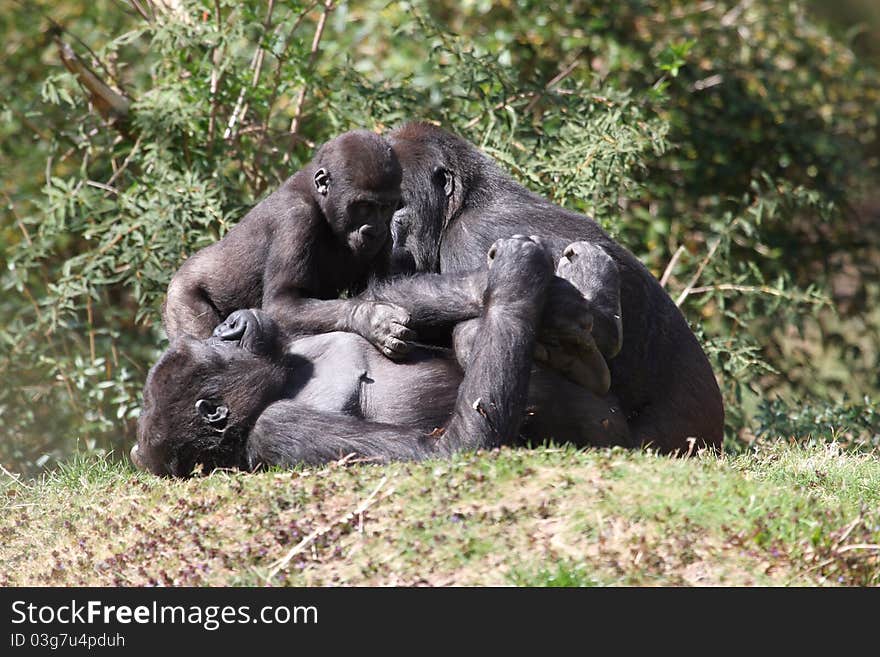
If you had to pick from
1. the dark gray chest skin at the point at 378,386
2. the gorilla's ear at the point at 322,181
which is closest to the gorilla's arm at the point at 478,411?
the dark gray chest skin at the point at 378,386

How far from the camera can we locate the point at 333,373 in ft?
15.1

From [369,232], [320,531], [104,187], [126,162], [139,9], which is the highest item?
[139,9]

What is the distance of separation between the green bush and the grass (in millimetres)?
2464

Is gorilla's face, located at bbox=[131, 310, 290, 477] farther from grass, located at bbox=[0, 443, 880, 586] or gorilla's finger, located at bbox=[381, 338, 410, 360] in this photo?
gorilla's finger, located at bbox=[381, 338, 410, 360]

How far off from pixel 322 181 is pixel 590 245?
44.9 inches

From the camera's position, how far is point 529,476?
12.5 ft

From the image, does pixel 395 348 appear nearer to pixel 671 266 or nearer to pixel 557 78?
pixel 671 266

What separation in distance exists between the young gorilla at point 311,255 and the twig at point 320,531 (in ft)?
3.29

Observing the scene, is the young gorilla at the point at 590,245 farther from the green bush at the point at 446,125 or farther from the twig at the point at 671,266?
the twig at the point at 671,266

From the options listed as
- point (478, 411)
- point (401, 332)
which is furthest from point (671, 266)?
point (478, 411)

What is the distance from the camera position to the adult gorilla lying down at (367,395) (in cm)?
427

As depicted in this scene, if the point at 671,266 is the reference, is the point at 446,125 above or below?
above

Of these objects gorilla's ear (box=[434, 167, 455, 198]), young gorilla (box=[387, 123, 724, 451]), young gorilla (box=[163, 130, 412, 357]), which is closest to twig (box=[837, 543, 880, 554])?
young gorilla (box=[387, 123, 724, 451])

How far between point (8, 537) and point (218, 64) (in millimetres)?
3376
